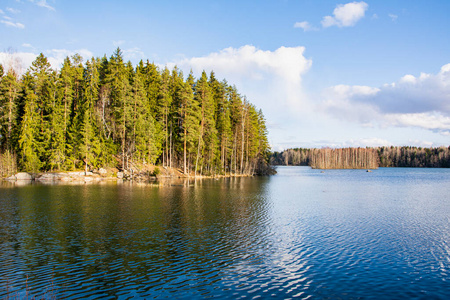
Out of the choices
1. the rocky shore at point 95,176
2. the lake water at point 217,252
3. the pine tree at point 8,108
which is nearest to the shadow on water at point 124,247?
the lake water at point 217,252

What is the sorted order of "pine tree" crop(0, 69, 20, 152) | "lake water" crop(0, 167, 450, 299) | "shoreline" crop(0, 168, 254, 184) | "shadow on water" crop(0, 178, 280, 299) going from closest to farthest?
"lake water" crop(0, 167, 450, 299)
"shadow on water" crop(0, 178, 280, 299)
"shoreline" crop(0, 168, 254, 184)
"pine tree" crop(0, 69, 20, 152)

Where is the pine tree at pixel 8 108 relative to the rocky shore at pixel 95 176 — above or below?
above

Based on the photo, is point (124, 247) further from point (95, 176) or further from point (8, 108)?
point (8, 108)

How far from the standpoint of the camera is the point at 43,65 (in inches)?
2475

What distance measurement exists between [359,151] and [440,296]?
19093 centimetres

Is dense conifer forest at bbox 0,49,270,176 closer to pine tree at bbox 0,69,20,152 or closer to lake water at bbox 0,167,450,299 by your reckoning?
pine tree at bbox 0,69,20,152

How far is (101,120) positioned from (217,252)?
191 ft

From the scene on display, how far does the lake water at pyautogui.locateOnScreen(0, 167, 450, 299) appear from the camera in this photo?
11508 millimetres

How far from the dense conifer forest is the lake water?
108 feet

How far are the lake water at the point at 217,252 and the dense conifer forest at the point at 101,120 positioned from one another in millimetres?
32879

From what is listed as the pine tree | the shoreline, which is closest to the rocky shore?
the shoreline

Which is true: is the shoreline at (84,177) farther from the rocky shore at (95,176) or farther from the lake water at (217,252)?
the lake water at (217,252)

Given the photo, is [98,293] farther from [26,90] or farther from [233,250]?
[26,90]

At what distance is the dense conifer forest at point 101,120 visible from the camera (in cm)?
5734
